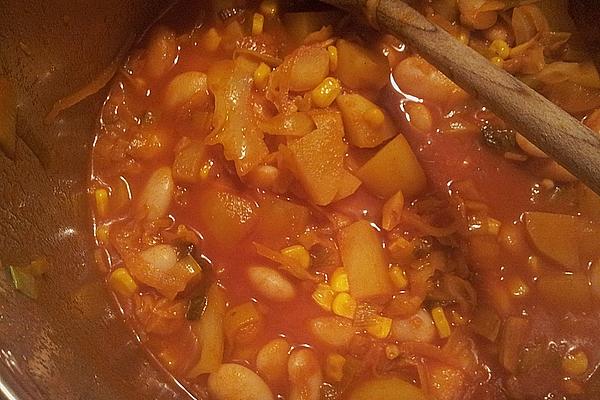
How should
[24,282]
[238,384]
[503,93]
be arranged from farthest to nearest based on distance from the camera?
[238,384] < [24,282] < [503,93]

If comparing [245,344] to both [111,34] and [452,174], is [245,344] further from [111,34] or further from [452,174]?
[111,34]

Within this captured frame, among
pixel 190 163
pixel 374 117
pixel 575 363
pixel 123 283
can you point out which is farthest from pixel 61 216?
pixel 575 363

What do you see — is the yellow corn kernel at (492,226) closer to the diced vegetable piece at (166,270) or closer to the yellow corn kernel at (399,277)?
the yellow corn kernel at (399,277)

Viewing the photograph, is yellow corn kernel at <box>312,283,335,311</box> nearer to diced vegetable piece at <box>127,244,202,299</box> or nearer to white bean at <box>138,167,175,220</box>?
diced vegetable piece at <box>127,244,202,299</box>

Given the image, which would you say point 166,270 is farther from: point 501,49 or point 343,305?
point 501,49

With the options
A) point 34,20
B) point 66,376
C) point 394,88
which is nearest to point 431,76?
point 394,88

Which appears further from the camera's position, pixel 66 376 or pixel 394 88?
pixel 394 88

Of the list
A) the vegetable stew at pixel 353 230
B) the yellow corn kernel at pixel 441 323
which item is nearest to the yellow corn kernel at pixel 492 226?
the vegetable stew at pixel 353 230

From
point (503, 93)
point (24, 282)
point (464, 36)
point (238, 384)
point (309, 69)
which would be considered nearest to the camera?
point (503, 93)
